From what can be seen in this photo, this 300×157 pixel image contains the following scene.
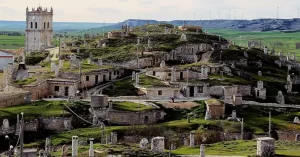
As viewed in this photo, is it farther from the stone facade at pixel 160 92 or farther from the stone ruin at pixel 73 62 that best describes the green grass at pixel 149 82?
the stone ruin at pixel 73 62

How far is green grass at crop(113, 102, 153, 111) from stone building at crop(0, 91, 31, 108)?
10.3 metres

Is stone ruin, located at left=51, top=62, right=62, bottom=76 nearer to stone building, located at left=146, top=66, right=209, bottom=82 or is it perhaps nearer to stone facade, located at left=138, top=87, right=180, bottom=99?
stone facade, located at left=138, top=87, right=180, bottom=99

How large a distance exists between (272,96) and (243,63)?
17803 mm

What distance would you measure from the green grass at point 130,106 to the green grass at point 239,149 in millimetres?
17340

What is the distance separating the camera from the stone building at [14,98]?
235ft

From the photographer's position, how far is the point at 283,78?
10369 cm

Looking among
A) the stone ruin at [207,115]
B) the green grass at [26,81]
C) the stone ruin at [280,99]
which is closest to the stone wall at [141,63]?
the green grass at [26,81]

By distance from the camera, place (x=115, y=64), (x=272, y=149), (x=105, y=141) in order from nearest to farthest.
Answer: (x=272, y=149)
(x=105, y=141)
(x=115, y=64)

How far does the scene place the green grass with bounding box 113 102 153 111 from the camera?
73.3m

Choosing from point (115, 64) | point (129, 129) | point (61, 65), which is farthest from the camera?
point (115, 64)

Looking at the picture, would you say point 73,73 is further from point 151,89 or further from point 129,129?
point 129,129

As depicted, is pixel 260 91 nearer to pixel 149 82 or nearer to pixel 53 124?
pixel 149 82

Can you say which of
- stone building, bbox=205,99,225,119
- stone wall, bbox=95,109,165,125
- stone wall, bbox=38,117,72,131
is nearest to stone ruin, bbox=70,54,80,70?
stone wall, bbox=95,109,165,125

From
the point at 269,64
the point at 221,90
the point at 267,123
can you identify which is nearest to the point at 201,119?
the point at 267,123
